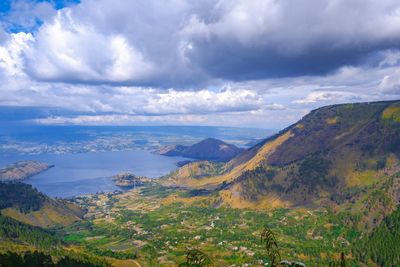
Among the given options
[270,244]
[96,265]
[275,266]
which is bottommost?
[96,265]

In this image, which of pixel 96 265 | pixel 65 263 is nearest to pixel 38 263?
pixel 65 263

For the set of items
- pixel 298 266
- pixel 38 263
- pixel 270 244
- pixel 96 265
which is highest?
pixel 270 244

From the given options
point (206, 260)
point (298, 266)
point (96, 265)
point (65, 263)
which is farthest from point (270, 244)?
point (96, 265)

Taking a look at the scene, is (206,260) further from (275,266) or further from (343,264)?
(343,264)

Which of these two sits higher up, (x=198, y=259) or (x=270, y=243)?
(x=270, y=243)

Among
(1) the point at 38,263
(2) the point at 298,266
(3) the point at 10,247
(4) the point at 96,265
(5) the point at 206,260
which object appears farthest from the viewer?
(3) the point at 10,247

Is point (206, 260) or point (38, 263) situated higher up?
point (206, 260)

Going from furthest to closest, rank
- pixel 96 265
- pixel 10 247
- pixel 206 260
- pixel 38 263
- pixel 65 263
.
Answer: pixel 10 247 < pixel 96 265 < pixel 65 263 < pixel 38 263 < pixel 206 260

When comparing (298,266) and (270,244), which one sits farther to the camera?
(298,266)

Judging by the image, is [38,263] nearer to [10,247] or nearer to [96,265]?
[96,265]
